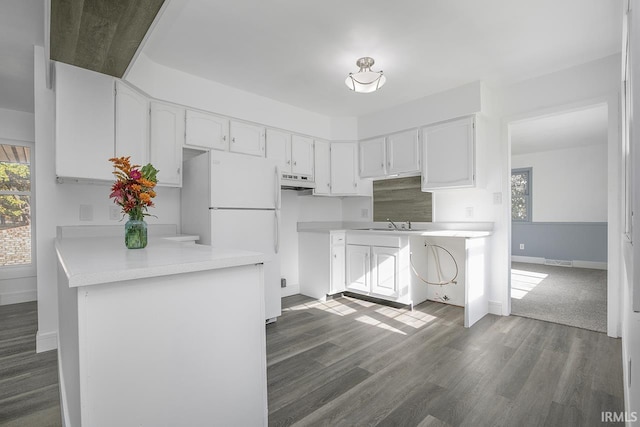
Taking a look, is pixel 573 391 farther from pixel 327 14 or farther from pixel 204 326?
pixel 327 14

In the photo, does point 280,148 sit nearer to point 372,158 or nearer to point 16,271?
point 372,158

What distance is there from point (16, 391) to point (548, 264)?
7994mm

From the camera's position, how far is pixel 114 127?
2.52 m

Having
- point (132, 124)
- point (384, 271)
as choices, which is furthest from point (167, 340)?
point (384, 271)

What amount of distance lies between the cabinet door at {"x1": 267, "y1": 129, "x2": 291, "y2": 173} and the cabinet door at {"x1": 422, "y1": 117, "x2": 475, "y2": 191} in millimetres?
1606

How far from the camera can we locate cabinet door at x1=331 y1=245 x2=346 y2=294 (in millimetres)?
3893

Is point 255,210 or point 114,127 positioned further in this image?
point 255,210

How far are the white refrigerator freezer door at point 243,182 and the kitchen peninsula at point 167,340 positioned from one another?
1640 millimetres

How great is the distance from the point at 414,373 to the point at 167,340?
1684mm

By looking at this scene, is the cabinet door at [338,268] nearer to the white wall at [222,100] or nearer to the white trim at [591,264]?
the white wall at [222,100]

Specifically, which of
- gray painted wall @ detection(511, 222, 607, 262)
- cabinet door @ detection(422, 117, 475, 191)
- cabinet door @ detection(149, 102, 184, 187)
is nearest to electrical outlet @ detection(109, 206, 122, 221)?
cabinet door @ detection(149, 102, 184, 187)

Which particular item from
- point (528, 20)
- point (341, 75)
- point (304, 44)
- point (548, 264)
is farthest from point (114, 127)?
point (548, 264)

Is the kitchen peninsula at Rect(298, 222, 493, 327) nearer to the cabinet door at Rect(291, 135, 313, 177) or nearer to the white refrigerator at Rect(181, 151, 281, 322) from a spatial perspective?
the cabinet door at Rect(291, 135, 313, 177)

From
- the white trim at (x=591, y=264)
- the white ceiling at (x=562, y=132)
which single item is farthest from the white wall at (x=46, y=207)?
the white trim at (x=591, y=264)
